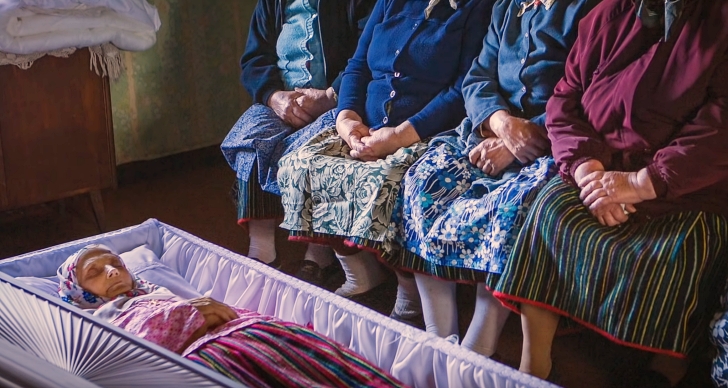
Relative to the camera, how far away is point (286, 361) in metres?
1.43

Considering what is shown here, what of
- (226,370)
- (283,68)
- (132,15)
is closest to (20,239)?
(132,15)

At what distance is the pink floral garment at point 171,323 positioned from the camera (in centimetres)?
157

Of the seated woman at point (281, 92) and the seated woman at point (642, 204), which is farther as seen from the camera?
the seated woman at point (281, 92)

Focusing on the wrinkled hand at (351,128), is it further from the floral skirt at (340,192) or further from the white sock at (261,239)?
the white sock at (261,239)

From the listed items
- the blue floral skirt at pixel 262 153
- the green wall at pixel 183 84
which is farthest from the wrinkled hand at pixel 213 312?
the green wall at pixel 183 84

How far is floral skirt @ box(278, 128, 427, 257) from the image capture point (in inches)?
79.4

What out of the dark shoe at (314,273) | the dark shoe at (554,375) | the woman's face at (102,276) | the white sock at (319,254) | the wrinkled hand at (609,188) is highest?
the wrinkled hand at (609,188)

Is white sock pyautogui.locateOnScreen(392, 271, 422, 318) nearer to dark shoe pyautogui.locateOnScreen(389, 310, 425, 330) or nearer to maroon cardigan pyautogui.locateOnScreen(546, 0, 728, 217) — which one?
dark shoe pyautogui.locateOnScreen(389, 310, 425, 330)

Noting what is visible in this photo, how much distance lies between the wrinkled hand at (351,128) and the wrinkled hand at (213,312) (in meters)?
0.73

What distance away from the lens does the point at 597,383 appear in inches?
75.0

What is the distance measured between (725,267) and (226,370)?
3.27 ft

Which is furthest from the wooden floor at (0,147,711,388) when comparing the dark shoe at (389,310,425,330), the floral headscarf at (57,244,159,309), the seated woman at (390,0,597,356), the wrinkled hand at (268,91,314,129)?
the floral headscarf at (57,244,159,309)

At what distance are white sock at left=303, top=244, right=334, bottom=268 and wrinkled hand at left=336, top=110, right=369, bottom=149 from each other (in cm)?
43

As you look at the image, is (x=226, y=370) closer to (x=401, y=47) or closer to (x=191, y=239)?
(x=191, y=239)
